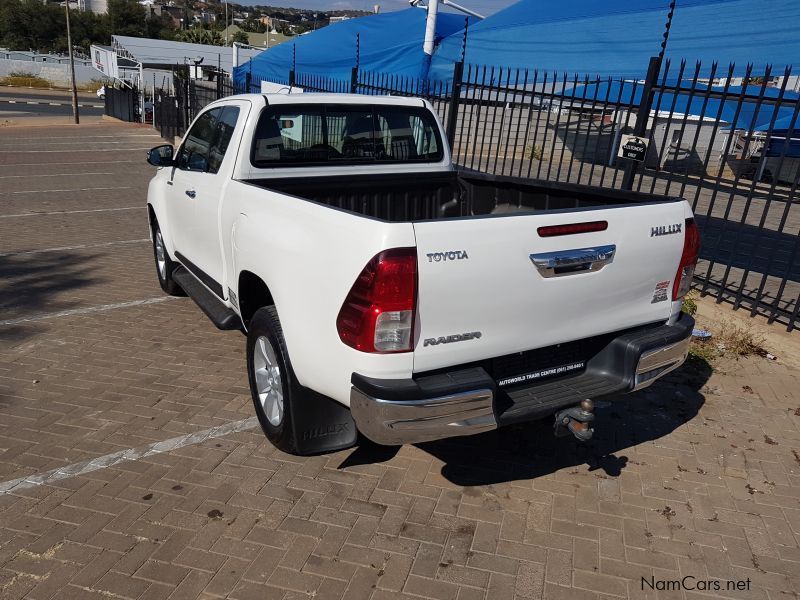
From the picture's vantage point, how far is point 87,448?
12.0 feet

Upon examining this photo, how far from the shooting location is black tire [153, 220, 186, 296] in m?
5.94

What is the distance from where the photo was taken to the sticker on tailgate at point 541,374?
3.10m

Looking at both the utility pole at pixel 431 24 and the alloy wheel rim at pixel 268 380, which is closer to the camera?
the alloy wheel rim at pixel 268 380

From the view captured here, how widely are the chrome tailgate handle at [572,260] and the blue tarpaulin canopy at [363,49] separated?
369 inches

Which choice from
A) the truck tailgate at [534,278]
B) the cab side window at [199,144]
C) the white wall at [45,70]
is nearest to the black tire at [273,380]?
the truck tailgate at [534,278]

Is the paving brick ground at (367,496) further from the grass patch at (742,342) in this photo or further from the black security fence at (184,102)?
the black security fence at (184,102)

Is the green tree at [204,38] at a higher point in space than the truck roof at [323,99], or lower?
higher

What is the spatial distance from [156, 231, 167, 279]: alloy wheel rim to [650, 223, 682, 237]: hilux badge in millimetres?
4473

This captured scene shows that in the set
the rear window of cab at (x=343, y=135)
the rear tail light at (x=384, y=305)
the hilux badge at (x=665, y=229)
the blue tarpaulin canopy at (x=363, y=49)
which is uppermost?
the blue tarpaulin canopy at (x=363, y=49)

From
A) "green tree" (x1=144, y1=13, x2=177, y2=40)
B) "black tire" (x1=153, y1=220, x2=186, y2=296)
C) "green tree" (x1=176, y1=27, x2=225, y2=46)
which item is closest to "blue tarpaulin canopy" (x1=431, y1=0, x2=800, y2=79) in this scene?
"black tire" (x1=153, y1=220, x2=186, y2=296)

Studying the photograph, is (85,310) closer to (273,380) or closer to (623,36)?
(273,380)

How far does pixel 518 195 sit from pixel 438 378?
7.13ft

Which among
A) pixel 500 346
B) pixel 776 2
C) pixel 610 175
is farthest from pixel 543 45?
pixel 610 175

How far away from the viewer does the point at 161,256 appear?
6.22 meters
